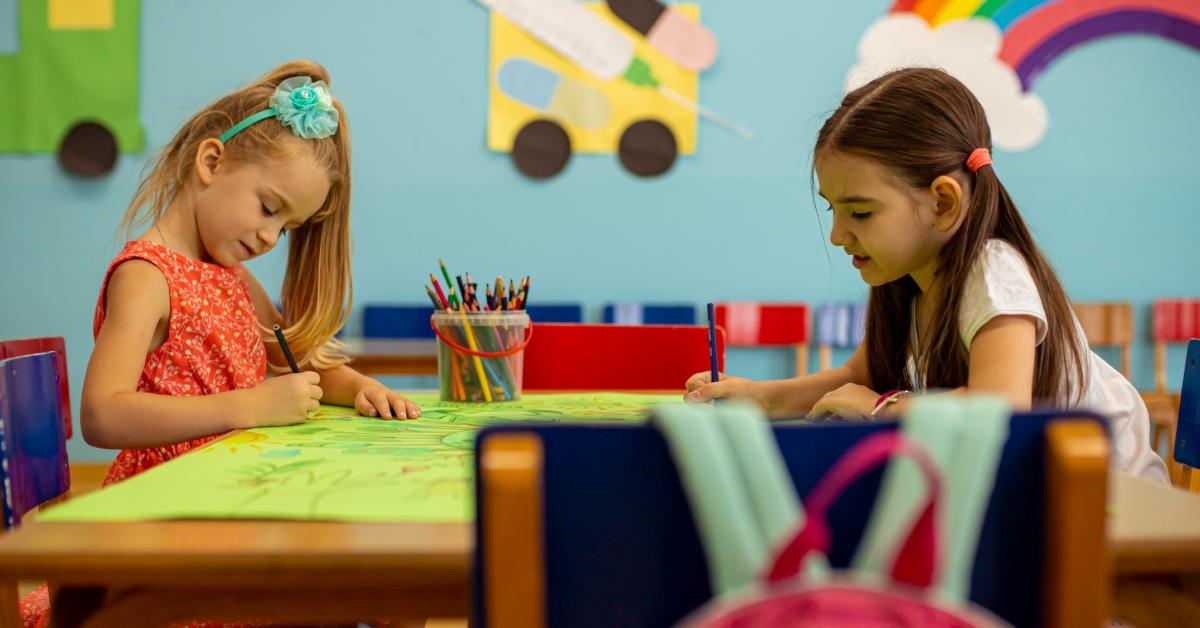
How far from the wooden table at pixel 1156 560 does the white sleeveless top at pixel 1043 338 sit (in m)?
0.30

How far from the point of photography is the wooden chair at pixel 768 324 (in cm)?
271

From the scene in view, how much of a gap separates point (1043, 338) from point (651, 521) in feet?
2.24

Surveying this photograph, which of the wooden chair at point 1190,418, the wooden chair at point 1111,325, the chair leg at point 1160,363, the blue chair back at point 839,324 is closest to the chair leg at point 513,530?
the wooden chair at point 1190,418

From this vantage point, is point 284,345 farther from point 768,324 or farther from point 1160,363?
point 1160,363

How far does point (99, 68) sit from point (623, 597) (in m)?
2.83

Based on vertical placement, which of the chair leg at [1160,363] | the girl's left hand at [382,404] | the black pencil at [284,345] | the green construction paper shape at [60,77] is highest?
the green construction paper shape at [60,77]

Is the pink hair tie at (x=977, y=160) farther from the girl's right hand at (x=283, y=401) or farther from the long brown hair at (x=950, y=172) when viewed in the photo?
the girl's right hand at (x=283, y=401)

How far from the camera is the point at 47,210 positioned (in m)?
2.74

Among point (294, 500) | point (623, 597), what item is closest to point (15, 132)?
point (294, 500)

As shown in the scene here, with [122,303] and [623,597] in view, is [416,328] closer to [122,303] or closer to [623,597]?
[122,303]

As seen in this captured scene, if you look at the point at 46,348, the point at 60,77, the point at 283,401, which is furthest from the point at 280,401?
the point at 60,77

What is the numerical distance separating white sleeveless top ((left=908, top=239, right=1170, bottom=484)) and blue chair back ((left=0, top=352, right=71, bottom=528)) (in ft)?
2.91

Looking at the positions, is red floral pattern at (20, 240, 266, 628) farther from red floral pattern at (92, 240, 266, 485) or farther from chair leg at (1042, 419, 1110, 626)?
chair leg at (1042, 419, 1110, 626)

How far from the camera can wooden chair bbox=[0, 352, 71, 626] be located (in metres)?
0.80
